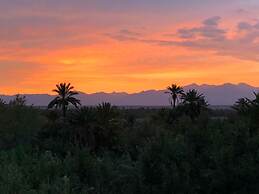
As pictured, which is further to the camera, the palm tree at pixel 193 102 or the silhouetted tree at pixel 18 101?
the palm tree at pixel 193 102

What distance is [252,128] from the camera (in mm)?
20391

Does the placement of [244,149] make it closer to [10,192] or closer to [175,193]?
[175,193]

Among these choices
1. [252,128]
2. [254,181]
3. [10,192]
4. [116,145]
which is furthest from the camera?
[116,145]

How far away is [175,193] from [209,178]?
119cm

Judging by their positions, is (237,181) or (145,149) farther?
(145,149)

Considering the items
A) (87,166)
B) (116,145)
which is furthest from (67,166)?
(116,145)

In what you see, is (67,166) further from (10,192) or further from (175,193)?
(10,192)

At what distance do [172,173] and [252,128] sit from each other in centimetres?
469

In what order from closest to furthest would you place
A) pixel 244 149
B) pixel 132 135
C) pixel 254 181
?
pixel 254 181 → pixel 244 149 → pixel 132 135

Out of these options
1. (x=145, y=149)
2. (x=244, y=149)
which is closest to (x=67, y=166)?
(x=145, y=149)

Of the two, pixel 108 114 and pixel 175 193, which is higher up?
pixel 108 114

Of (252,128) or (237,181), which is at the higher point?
(252,128)

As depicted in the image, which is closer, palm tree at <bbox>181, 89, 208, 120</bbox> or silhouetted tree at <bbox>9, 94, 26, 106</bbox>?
silhouetted tree at <bbox>9, 94, 26, 106</bbox>

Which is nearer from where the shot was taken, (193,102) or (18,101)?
(18,101)
